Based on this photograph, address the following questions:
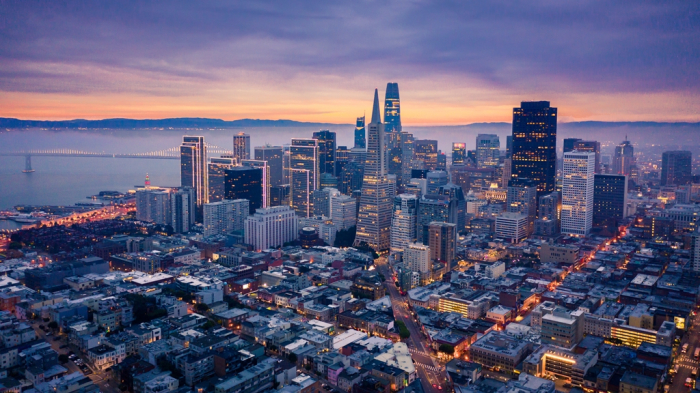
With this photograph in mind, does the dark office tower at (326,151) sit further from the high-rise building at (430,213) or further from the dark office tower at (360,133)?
the high-rise building at (430,213)

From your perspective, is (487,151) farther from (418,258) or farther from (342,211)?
(418,258)

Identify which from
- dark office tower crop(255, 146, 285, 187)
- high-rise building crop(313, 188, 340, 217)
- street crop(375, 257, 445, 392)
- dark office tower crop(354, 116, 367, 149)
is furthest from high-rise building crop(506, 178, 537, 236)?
dark office tower crop(354, 116, 367, 149)

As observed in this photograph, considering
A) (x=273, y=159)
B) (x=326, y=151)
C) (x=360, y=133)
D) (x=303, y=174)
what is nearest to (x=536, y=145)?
(x=326, y=151)

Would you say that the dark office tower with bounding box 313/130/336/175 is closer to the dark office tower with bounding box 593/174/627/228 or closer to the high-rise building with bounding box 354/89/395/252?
the high-rise building with bounding box 354/89/395/252

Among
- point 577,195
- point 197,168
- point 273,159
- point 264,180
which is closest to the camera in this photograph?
point 577,195

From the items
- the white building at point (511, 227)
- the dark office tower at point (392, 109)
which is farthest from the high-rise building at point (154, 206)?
the dark office tower at point (392, 109)

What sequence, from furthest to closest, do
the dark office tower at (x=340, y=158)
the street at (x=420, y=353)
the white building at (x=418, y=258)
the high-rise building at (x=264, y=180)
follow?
the dark office tower at (x=340, y=158)
the high-rise building at (x=264, y=180)
the white building at (x=418, y=258)
the street at (x=420, y=353)
